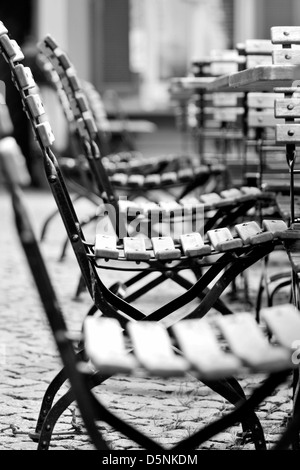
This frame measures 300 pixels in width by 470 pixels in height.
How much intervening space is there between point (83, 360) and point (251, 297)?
2179 mm

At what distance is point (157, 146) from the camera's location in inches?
484

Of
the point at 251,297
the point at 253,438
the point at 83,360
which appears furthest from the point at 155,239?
the point at 251,297

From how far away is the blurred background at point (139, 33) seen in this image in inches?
465

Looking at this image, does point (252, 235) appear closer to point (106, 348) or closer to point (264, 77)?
point (264, 77)

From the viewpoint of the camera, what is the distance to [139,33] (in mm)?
12000

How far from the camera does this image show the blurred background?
1181 cm

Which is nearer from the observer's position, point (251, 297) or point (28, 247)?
point (28, 247)

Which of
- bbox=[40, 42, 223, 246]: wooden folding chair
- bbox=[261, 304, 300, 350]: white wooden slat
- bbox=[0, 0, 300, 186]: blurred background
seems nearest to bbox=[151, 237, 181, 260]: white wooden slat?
bbox=[261, 304, 300, 350]: white wooden slat

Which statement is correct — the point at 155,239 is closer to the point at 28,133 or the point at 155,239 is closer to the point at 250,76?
the point at 250,76

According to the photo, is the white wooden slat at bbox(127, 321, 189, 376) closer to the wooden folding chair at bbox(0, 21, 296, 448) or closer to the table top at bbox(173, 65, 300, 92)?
the wooden folding chair at bbox(0, 21, 296, 448)

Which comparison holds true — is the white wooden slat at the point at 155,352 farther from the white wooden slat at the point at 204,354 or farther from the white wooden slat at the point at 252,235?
the white wooden slat at the point at 252,235

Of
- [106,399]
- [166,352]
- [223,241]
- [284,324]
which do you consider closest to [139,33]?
[106,399]
